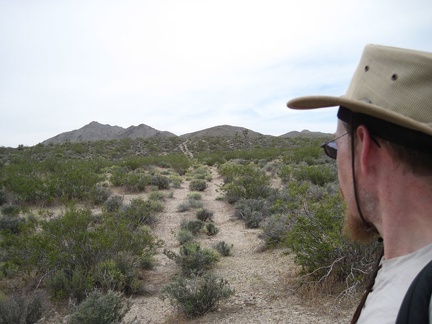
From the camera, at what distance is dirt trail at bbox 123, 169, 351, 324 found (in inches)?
179

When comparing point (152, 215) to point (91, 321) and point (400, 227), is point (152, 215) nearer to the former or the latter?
point (91, 321)

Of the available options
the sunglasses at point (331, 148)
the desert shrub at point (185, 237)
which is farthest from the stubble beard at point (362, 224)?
the desert shrub at point (185, 237)

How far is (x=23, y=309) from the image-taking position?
4703 mm

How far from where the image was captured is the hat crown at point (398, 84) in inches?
45.5

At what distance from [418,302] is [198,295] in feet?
13.7

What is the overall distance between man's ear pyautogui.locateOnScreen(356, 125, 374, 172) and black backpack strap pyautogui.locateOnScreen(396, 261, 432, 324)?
39cm

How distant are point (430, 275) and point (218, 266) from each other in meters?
5.80

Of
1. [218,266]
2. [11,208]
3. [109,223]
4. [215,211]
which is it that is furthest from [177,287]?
[11,208]

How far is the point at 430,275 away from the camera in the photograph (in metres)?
0.99

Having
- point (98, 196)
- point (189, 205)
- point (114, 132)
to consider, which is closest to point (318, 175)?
point (189, 205)

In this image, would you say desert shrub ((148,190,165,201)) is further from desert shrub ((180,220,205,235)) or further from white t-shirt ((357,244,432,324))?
white t-shirt ((357,244,432,324))

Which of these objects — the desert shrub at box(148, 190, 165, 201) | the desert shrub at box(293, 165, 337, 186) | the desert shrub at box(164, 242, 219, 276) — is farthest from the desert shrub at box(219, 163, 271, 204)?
the desert shrub at box(164, 242, 219, 276)

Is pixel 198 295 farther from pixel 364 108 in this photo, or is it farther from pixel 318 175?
pixel 318 175

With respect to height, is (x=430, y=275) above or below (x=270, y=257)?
above
